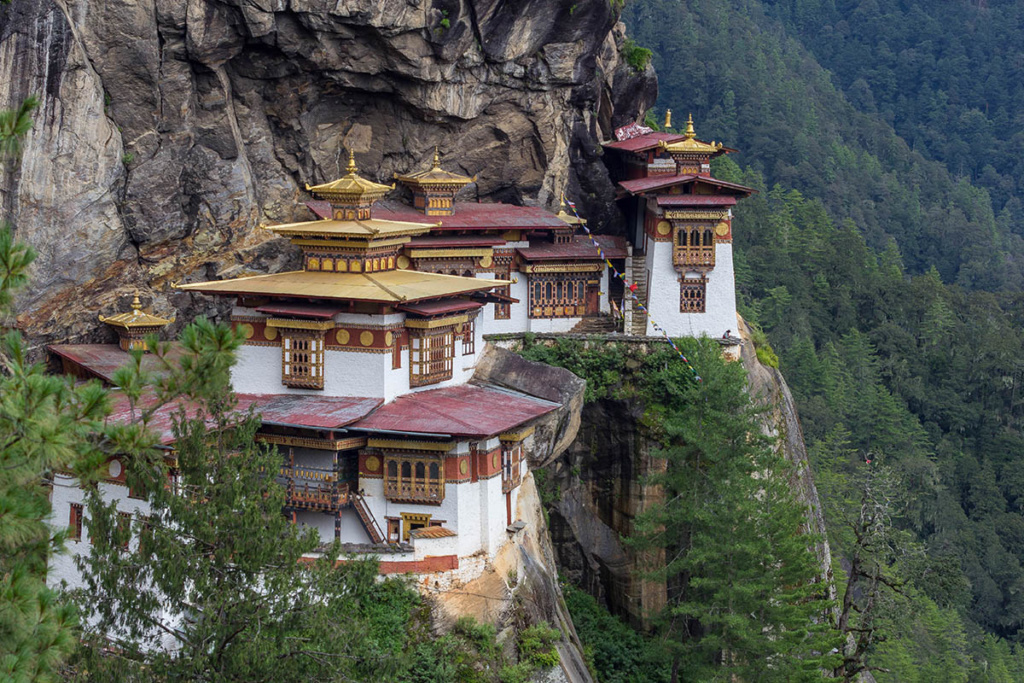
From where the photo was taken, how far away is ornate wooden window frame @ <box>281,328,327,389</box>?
28984 millimetres

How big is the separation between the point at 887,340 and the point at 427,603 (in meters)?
42.2

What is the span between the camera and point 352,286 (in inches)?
1149

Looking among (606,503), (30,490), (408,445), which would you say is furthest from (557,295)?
(30,490)

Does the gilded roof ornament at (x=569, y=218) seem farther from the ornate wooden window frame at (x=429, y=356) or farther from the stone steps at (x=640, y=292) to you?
the ornate wooden window frame at (x=429, y=356)

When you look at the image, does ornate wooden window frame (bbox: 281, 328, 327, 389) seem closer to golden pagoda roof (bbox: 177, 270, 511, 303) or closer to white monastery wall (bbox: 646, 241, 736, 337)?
golden pagoda roof (bbox: 177, 270, 511, 303)

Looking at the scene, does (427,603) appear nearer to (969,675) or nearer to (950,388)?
(969,675)

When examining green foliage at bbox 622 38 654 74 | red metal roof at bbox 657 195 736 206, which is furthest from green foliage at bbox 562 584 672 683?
green foliage at bbox 622 38 654 74

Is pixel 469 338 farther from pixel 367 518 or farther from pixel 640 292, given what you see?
pixel 640 292

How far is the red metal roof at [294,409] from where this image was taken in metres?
26.9

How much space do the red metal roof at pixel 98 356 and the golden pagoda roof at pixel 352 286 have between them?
7.15ft

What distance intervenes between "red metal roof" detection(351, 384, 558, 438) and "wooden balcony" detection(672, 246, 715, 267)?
8.74 metres

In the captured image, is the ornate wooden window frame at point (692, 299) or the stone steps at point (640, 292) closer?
the ornate wooden window frame at point (692, 299)

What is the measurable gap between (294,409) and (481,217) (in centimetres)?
1140

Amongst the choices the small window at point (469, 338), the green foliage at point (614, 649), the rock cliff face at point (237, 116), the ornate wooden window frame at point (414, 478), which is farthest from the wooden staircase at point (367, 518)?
the rock cliff face at point (237, 116)
